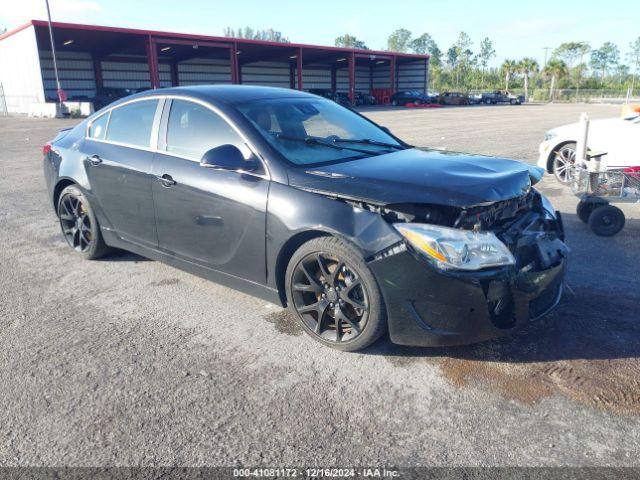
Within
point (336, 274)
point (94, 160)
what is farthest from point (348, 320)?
point (94, 160)

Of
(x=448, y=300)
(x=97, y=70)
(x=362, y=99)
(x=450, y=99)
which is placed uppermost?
(x=97, y=70)

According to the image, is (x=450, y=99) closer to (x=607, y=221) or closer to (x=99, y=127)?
(x=607, y=221)

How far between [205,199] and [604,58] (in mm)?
163210

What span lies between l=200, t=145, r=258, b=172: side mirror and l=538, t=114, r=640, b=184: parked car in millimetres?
4659

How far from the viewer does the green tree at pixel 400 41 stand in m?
157

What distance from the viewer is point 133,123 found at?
14.9ft

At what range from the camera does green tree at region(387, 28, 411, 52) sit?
157 m

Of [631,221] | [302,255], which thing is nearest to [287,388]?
[302,255]

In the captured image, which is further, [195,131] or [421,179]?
[195,131]

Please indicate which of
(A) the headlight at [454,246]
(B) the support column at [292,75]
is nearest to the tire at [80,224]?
(A) the headlight at [454,246]

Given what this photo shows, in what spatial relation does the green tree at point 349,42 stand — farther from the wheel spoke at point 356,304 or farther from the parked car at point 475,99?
the wheel spoke at point 356,304

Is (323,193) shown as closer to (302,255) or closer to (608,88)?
(302,255)

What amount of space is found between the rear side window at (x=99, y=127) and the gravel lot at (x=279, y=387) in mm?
1388

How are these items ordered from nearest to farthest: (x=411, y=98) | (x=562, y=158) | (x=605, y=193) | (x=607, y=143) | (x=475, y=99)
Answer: (x=605, y=193), (x=607, y=143), (x=562, y=158), (x=411, y=98), (x=475, y=99)
